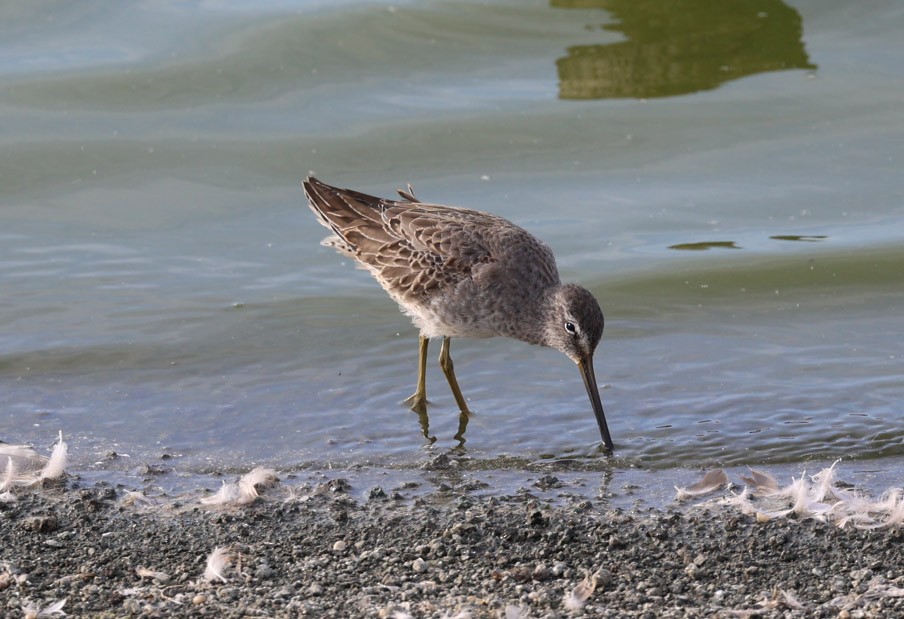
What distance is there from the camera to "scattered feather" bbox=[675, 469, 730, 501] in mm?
5469

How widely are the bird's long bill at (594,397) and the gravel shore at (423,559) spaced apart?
0.80 metres

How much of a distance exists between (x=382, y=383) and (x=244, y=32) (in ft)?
18.5

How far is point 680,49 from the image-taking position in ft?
38.0

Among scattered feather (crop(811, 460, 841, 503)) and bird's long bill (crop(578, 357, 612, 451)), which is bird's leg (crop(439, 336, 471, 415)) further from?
scattered feather (crop(811, 460, 841, 503))

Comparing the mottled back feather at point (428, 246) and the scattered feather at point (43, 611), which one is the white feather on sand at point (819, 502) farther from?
the scattered feather at point (43, 611)

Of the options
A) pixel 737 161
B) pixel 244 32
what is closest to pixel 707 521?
pixel 737 161

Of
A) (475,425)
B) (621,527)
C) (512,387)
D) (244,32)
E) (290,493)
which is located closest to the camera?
(621,527)

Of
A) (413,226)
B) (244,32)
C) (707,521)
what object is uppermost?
(244,32)

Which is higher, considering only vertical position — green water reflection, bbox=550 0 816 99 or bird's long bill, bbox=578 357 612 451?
green water reflection, bbox=550 0 816 99

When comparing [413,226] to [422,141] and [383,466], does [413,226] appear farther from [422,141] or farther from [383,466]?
[422,141]

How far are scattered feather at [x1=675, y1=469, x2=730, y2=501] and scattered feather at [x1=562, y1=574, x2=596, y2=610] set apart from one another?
1.07 m

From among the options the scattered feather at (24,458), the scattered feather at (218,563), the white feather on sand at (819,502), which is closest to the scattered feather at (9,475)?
the scattered feather at (24,458)

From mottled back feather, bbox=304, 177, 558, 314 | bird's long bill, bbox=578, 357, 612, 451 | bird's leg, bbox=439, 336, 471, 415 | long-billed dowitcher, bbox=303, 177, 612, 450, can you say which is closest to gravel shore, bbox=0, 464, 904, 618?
bird's long bill, bbox=578, 357, 612, 451

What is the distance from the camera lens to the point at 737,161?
10.0 metres
